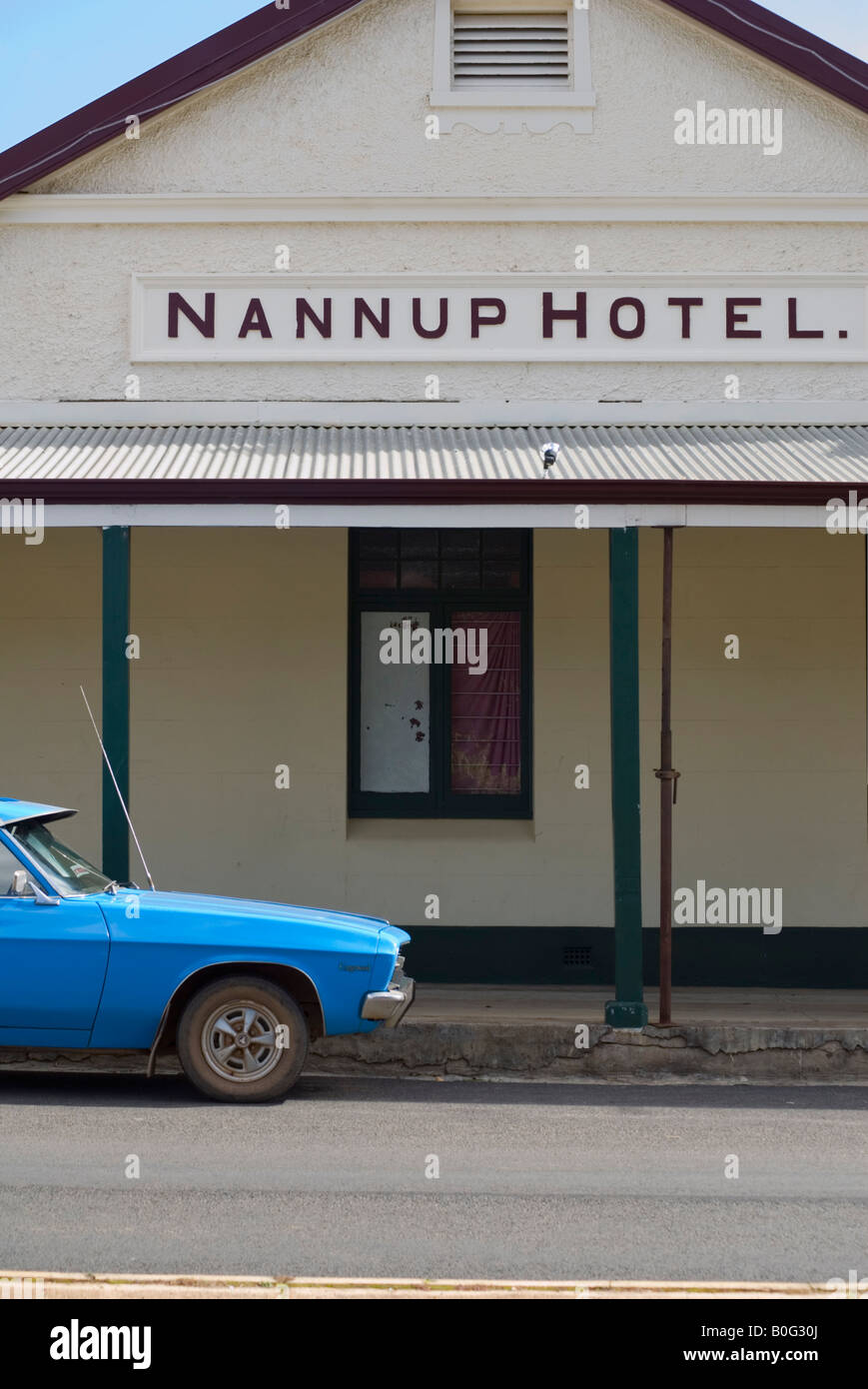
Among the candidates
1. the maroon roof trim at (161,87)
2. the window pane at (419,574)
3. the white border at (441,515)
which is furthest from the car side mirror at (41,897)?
the maroon roof trim at (161,87)

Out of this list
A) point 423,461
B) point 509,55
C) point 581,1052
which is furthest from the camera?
point 509,55

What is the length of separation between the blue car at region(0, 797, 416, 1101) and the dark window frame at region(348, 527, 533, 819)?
3726 millimetres

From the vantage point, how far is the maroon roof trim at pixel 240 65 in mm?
11203

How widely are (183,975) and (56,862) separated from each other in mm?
935

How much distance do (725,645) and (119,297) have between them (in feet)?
17.9

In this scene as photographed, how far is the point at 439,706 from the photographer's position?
11.4 metres

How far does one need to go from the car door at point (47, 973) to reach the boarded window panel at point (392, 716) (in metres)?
4.35

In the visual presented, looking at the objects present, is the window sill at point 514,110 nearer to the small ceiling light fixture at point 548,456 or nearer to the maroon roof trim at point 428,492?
the small ceiling light fixture at point 548,456

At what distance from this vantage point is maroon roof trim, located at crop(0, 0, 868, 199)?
36.8 ft

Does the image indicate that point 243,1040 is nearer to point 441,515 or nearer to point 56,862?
point 56,862

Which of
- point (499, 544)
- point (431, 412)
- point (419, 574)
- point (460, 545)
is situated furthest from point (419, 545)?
point (431, 412)

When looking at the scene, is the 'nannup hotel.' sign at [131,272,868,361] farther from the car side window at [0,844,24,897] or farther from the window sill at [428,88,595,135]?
the car side window at [0,844,24,897]

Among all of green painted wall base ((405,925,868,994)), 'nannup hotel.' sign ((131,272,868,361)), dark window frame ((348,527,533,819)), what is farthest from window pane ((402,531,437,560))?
green painted wall base ((405,925,868,994))

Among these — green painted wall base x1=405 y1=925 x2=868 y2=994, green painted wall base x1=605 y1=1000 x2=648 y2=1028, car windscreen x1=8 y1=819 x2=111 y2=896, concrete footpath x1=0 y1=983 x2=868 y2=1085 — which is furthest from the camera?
green painted wall base x1=405 y1=925 x2=868 y2=994
